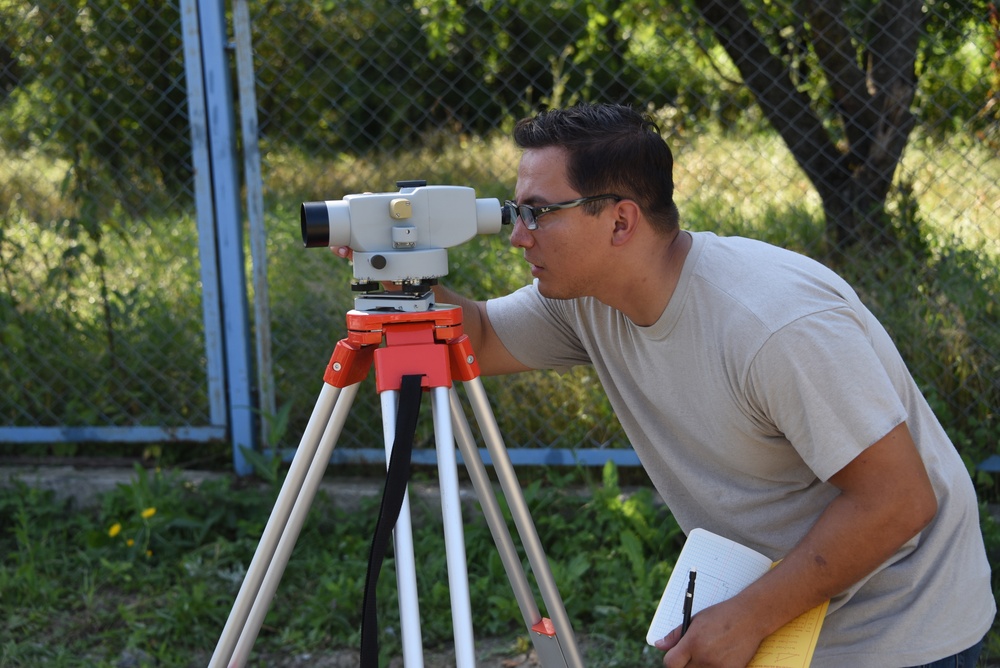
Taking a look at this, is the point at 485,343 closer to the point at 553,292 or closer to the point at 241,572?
the point at 553,292

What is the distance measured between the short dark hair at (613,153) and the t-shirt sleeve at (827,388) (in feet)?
1.22

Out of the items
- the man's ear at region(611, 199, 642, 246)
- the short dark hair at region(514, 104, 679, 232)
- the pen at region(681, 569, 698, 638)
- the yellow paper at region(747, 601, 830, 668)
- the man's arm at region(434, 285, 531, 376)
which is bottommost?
the yellow paper at region(747, 601, 830, 668)

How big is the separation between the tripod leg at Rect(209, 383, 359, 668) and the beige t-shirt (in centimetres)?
61

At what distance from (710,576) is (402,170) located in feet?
9.63

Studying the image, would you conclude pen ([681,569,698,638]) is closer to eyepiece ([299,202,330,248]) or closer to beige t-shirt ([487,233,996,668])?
beige t-shirt ([487,233,996,668])

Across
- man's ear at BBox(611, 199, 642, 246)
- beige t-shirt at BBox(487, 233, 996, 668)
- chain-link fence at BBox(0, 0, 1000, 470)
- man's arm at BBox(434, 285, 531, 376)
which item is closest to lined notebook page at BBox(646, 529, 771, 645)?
beige t-shirt at BBox(487, 233, 996, 668)

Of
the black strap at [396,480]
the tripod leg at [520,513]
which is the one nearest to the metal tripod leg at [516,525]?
the tripod leg at [520,513]

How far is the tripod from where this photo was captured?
1.65m

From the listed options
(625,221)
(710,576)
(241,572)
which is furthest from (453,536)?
(241,572)

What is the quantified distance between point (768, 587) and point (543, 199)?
0.79 meters

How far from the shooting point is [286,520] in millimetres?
1854

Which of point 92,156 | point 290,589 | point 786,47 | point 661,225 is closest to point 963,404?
point 786,47

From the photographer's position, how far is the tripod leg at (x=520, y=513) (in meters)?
1.79

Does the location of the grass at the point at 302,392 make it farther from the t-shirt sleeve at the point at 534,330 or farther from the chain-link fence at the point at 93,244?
the t-shirt sleeve at the point at 534,330
